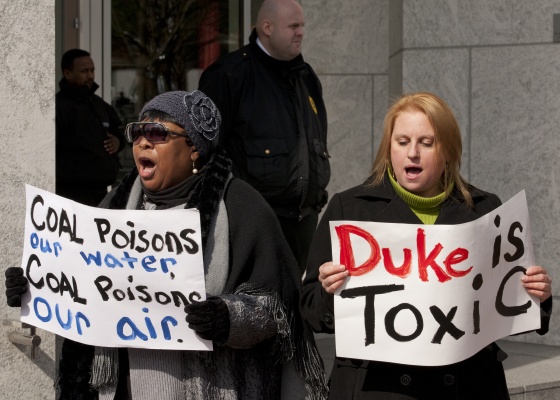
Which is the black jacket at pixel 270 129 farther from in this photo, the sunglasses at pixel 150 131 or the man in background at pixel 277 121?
the sunglasses at pixel 150 131

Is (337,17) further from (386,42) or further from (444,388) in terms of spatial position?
(444,388)

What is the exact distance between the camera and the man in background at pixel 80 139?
27.7 feet

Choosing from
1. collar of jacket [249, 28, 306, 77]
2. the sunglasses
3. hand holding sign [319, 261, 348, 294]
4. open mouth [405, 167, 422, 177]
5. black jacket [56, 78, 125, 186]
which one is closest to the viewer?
hand holding sign [319, 261, 348, 294]

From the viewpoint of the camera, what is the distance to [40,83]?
17.5 feet

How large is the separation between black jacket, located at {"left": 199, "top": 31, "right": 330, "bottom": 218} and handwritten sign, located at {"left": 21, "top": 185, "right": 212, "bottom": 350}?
2369mm

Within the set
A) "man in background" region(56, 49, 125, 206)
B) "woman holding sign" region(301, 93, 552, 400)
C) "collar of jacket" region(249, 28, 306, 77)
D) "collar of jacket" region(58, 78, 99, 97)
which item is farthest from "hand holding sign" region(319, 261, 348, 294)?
"collar of jacket" region(58, 78, 99, 97)

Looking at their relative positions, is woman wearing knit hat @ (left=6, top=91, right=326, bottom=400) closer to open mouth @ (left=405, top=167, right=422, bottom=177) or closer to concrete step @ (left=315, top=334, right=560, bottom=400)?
open mouth @ (left=405, top=167, right=422, bottom=177)

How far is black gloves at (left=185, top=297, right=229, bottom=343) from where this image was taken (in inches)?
140

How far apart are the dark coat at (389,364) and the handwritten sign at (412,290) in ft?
0.33

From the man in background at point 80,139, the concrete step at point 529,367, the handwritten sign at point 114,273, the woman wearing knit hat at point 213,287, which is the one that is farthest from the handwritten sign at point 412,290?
the man in background at point 80,139

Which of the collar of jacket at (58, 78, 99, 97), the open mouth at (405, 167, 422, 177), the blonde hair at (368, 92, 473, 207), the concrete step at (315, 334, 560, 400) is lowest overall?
the concrete step at (315, 334, 560, 400)

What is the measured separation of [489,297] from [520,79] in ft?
14.3

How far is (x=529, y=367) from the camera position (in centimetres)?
696

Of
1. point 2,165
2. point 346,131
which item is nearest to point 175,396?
point 2,165
